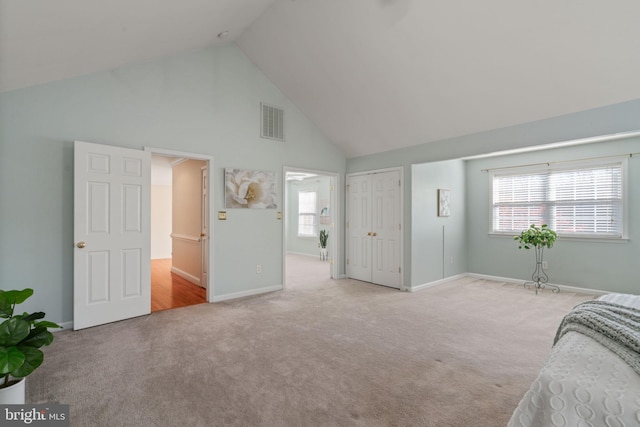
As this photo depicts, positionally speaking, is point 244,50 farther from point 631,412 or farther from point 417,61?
point 631,412

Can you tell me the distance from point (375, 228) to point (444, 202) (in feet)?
4.59

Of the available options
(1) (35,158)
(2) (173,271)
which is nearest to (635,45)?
(1) (35,158)

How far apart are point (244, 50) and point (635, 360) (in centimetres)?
507

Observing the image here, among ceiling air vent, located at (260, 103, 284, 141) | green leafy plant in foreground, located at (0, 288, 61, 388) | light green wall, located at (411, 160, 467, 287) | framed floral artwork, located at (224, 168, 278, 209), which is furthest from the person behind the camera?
light green wall, located at (411, 160, 467, 287)

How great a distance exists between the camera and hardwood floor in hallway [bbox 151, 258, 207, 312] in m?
4.14

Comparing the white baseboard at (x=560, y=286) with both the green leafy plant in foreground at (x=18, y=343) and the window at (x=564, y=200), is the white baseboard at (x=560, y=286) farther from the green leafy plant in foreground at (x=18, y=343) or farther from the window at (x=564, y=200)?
the green leafy plant in foreground at (x=18, y=343)

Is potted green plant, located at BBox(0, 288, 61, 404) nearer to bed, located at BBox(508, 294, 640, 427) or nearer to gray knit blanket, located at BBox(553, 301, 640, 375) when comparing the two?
bed, located at BBox(508, 294, 640, 427)

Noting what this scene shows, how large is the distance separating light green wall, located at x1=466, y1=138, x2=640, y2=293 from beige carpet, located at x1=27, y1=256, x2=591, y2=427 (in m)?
1.18

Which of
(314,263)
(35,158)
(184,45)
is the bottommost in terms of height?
(314,263)

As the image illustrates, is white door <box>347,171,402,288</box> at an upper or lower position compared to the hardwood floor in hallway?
upper

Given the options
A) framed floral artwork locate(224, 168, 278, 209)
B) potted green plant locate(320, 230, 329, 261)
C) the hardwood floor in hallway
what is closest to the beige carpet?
the hardwood floor in hallway

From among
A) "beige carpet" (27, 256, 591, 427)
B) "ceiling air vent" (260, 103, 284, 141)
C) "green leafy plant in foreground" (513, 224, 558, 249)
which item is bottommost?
"beige carpet" (27, 256, 591, 427)

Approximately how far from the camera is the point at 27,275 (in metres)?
2.98

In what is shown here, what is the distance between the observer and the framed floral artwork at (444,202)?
540cm
